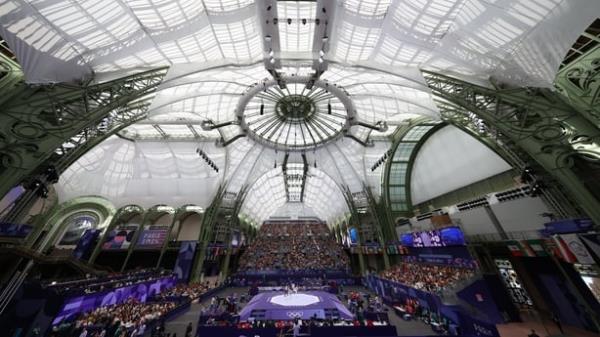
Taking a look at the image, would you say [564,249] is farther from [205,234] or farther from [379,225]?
[205,234]

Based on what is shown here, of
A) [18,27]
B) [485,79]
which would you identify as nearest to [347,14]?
[485,79]

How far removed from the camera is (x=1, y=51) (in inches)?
425

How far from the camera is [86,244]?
28594 millimetres

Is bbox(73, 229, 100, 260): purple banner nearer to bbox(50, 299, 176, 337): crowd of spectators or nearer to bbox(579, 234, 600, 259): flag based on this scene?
bbox(50, 299, 176, 337): crowd of spectators

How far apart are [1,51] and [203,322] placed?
63.9ft

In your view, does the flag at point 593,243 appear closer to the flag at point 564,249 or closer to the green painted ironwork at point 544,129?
the green painted ironwork at point 544,129

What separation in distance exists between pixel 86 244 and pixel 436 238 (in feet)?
149

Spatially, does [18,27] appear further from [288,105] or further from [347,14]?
[288,105]

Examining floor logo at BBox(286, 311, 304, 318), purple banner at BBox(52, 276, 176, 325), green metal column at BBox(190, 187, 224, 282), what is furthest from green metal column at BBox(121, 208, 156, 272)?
floor logo at BBox(286, 311, 304, 318)

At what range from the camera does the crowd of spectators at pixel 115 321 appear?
1173 centimetres

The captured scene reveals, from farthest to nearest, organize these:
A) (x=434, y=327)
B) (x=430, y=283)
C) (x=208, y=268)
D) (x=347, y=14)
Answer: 1. (x=208, y=268)
2. (x=430, y=283)
3. (x=434, y=327)
4. (x=347, y=14)

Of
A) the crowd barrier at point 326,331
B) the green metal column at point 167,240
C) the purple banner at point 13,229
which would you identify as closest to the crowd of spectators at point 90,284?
the green metal column at point 167,240

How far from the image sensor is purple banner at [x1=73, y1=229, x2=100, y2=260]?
27828mm

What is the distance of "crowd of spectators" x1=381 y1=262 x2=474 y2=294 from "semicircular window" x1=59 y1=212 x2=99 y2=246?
142 ft
